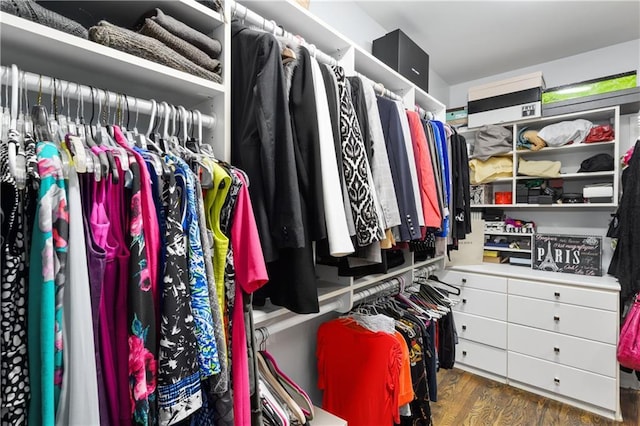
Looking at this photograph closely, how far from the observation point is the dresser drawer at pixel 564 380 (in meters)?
2.02

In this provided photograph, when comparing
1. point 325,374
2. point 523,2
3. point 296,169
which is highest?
point 523,2

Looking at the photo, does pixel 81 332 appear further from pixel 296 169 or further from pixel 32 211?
pixel 296 169

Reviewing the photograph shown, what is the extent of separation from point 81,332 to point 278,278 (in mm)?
496

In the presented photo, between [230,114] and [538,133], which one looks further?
[538,133]

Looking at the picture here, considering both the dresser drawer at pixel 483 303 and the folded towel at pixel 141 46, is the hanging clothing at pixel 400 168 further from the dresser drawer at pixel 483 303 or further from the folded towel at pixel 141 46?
the dresser drawer at pixel 483 303

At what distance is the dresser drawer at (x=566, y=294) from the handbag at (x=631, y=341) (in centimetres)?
9

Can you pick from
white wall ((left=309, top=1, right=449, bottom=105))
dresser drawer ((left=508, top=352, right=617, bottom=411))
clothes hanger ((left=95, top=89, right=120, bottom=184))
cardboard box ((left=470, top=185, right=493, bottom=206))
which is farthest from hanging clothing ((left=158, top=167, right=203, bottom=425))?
cardboard box ((left=470, top=185, right=493, bottom=206))

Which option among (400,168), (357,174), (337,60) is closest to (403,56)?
(337,60)

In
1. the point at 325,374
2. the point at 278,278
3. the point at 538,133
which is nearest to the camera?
the point at 278,278

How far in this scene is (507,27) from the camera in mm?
2268

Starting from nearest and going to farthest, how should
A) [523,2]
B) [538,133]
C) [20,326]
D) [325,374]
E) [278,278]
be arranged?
[20,326], [278,278], [325,374], [523,2], [538,133]

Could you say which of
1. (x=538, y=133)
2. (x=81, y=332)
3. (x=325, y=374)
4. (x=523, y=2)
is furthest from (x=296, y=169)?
(x=538, y=133)

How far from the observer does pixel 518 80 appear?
261cm

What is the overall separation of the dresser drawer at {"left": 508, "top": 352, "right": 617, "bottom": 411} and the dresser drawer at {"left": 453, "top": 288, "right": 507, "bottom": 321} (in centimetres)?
30
